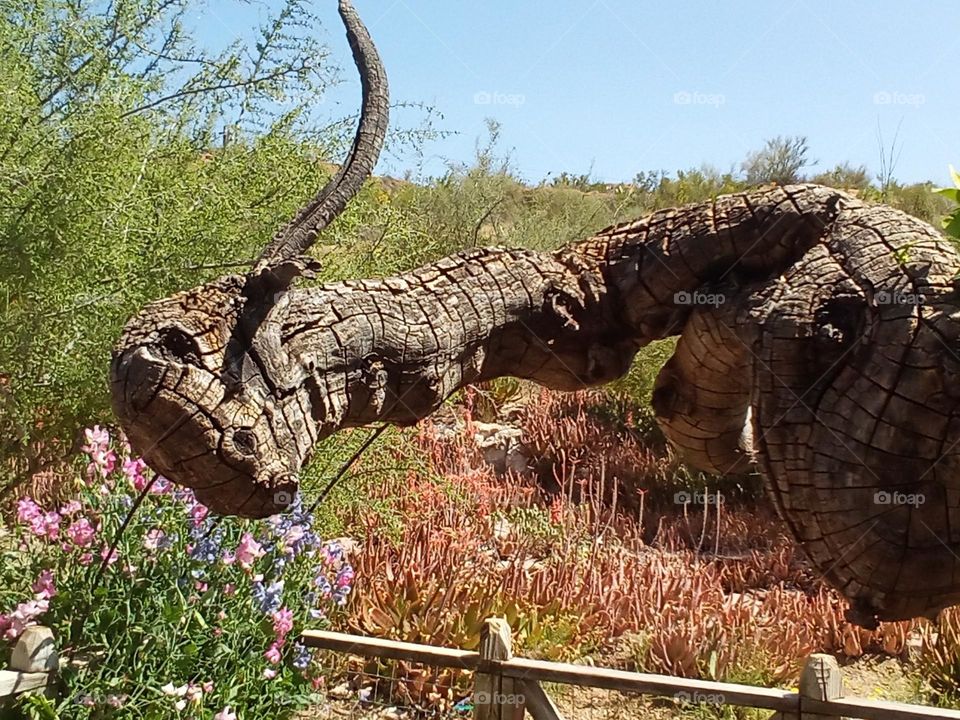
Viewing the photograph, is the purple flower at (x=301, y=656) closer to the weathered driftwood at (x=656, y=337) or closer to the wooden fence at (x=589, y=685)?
the wooden fence at (x=589, y=685)

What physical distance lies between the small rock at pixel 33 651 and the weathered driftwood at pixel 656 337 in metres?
2.10

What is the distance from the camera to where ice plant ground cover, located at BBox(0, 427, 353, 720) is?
3.20m

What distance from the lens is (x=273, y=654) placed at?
3734 millimetres

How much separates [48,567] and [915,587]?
9.77 feet

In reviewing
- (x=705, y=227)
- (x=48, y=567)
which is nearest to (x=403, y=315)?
(x=705, y=227)

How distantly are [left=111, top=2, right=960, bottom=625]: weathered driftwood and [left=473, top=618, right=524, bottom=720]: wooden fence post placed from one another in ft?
6.92

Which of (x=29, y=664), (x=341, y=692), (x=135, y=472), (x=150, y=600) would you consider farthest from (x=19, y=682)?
(x=341, y=692)

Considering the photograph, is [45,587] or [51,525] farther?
[51,525]

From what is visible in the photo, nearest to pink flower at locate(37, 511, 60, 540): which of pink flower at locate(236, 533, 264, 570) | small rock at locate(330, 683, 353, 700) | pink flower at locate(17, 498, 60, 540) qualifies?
pink flower at locate(17, 498, 60, 540)

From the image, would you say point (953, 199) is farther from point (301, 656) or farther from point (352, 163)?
point (301, 656)

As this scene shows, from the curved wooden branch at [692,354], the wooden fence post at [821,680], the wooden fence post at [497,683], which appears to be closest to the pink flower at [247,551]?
the wooden fence post at [497,683]

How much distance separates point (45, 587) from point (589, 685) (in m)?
1.97

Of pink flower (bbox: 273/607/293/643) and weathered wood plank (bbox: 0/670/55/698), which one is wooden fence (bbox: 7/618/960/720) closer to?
weathered wood plank (bbox: 0/670/55/698)

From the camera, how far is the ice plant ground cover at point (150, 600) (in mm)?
3203
